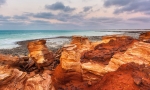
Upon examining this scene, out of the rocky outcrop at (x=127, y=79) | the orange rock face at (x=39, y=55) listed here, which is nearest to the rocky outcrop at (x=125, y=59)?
the rocky outcrop at (x=127, y=79)

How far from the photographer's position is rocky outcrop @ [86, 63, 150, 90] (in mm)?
5859

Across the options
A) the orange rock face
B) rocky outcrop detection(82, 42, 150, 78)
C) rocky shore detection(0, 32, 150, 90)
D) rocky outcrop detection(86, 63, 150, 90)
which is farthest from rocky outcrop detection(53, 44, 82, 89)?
the orange rock face

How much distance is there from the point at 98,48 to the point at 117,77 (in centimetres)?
287

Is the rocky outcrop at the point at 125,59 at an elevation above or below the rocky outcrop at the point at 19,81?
above

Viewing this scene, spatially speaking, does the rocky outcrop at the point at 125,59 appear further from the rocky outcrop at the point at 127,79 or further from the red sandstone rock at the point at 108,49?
the red sandstone rock at the point at 108,49

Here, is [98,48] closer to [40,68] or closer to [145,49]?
[145,49]

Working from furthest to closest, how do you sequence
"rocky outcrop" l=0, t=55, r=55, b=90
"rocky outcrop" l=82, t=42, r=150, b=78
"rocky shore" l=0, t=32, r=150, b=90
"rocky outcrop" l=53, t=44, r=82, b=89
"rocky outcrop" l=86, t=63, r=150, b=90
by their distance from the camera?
"rocky outcrop" l=53, t=44, r=82, b=89 < "rocky outcrop" l=0, t=55, r=55, b=90 < "rocky outcrop" l=82, t=42, r=150, b=78 < "rocky shore" l=0, t=32, r=150, b=90 < "rocky outcrop" l=86, t=63, r=150, b=90

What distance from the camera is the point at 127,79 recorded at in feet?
20.4

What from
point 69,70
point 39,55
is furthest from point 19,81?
point 39,55

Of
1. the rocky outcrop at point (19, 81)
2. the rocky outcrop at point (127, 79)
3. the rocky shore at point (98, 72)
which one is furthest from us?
the rocky outcrop at point (19, 81)

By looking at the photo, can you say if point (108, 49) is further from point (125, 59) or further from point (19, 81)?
point (19, 81)

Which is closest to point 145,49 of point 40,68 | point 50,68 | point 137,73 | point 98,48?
point 137,73

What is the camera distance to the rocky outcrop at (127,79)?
5859 mm

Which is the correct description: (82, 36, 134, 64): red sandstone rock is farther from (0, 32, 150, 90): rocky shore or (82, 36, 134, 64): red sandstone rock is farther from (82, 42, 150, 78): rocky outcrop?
(82, 42, 150, 78): rocky outcrop
